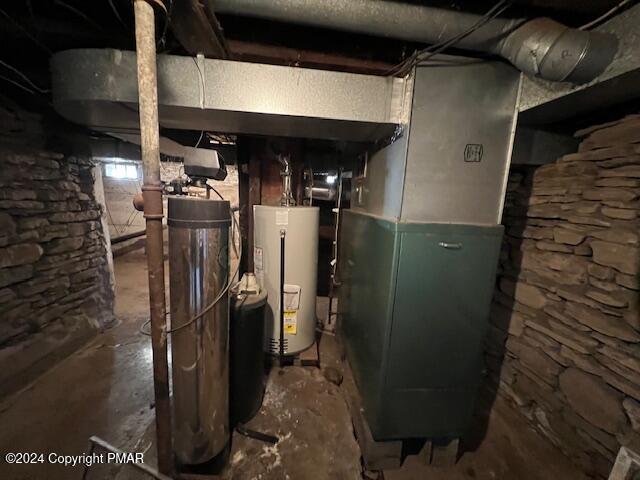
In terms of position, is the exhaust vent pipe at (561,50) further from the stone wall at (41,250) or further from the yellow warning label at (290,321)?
the stone wall at (41,250)

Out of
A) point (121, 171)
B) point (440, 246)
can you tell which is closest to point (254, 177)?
point (440, 246)

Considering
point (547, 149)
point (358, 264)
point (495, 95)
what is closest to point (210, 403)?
point (358, 264)

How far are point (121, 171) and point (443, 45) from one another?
6.93 m

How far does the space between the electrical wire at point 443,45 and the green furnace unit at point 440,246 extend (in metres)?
0.05

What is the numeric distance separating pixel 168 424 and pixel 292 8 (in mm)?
1831

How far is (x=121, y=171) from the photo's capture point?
5742mm

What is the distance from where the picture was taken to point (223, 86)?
122cm

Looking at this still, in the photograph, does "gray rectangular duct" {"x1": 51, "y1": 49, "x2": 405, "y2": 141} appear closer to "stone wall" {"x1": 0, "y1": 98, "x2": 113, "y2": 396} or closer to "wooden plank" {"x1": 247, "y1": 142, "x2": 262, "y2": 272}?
"stone wall" {"x1": 0, "y1": 98, "x2": 113, "y2": 396}

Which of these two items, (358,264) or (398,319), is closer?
(398,319)

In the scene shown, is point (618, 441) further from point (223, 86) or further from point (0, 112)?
point (0, 112)

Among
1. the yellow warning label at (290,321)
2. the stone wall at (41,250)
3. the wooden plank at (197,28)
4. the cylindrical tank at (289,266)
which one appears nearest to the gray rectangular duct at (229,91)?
the wooden plank at (197,28)

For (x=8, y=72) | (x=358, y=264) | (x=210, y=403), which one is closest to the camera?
(x=210, y=403)

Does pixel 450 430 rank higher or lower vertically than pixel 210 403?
lower

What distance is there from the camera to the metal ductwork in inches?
36.8
